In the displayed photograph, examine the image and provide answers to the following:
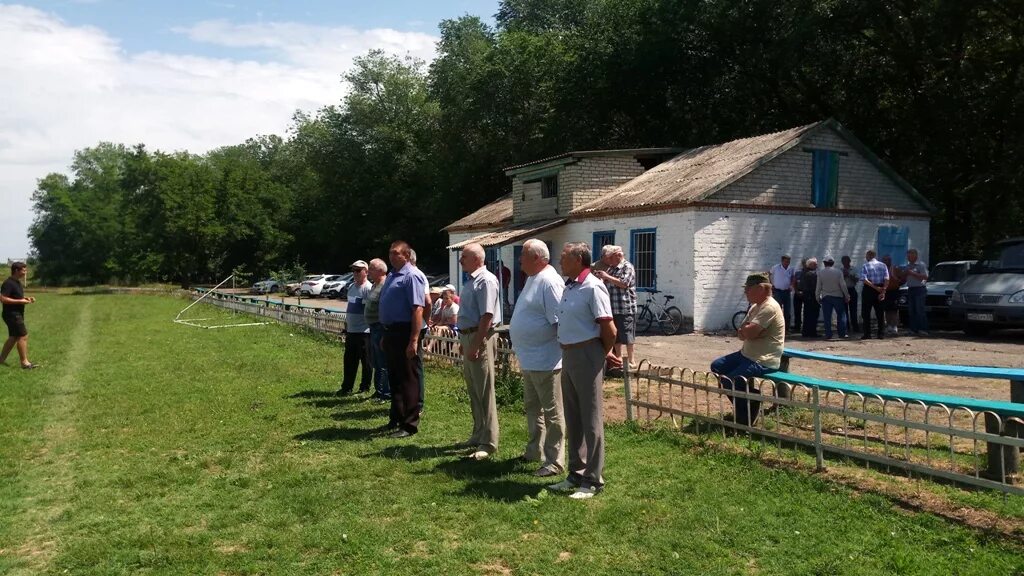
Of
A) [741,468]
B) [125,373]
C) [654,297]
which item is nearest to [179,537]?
[741,468]

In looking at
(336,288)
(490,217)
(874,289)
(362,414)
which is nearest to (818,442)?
(362,414)

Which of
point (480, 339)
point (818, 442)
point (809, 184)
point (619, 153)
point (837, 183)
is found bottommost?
point (818, 442)

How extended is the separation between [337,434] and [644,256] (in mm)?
12945

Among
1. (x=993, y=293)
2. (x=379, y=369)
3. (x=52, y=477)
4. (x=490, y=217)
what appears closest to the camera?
(x=52, y=477)

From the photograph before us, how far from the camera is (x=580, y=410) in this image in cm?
573

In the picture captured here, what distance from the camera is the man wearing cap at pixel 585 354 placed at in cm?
561

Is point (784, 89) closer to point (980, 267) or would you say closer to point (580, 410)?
point (980, 267)

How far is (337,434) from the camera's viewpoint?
7.94 meters

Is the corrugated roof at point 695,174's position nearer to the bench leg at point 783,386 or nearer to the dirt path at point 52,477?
the bench leg at point 783,386

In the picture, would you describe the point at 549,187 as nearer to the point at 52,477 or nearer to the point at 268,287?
the point at 52,477

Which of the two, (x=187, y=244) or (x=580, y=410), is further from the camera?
(x=187, y=244)

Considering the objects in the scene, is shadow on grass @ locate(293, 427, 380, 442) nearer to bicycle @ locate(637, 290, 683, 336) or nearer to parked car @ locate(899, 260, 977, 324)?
bicycle @ locate(637, 290, 683, 336)

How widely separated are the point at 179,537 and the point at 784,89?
29250mm

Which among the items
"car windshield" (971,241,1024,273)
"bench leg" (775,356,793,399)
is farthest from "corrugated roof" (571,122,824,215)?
"bench leg" (775,356,793,399)
